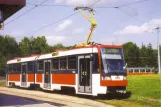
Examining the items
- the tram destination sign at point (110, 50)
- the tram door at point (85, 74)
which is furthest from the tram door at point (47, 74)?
the tram destination sign at point (110, 50)

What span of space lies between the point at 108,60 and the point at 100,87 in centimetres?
166

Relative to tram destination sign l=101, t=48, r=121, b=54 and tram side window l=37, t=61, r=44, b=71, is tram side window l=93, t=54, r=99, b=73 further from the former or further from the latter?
tram side window l=37, t=61, r=44, b=71

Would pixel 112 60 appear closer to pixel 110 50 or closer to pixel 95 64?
pixel 110 50

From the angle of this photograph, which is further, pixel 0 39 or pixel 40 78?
pixel 0 39

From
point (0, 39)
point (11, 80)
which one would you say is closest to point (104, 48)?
point (11, 80)

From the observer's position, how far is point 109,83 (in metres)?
20.0

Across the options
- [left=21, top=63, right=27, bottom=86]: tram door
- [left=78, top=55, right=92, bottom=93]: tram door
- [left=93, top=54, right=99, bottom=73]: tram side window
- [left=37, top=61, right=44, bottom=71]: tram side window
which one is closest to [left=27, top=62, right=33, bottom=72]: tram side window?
[left=21, top=63, right=27, bottom=86]: tram door

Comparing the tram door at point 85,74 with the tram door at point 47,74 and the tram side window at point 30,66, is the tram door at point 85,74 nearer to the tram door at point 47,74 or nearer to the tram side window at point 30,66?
the tram door at point 47,74

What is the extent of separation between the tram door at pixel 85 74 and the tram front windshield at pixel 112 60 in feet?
3.37

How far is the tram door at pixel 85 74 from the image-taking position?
68.0 feet

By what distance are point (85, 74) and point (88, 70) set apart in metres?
0.47

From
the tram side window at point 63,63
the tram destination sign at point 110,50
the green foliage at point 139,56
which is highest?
the green foliage at point 139,56

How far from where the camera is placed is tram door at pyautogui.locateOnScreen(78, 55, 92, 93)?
68.0ft

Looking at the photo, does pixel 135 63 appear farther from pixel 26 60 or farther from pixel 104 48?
pixel 104 48
